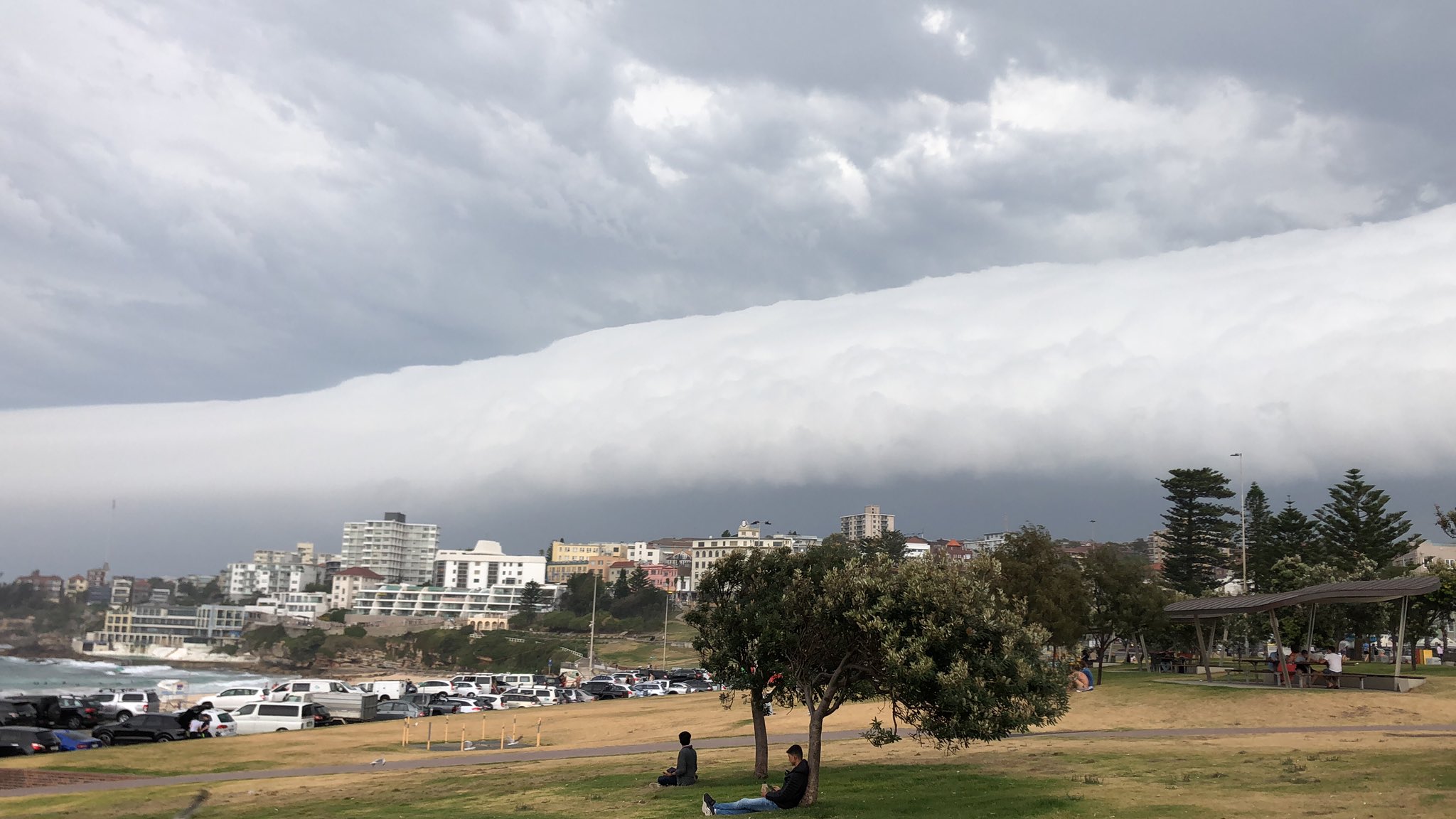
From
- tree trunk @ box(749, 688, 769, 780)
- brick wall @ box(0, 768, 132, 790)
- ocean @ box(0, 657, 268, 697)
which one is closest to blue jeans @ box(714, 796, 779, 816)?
tree trunk @ box(749, 688, 769, 780)

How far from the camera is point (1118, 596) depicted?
171 ft

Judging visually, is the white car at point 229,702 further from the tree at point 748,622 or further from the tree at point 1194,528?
the tree at point 1194,528

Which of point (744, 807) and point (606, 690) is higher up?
point (744, 807)

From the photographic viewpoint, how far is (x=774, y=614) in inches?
802

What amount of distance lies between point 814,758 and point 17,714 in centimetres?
3867

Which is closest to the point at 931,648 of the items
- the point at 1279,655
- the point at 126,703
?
the point at 1279,655

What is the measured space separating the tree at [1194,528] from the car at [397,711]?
69560 mm

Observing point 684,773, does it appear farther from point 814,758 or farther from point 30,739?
point 30,739

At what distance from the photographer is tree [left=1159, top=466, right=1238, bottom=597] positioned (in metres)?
95.8

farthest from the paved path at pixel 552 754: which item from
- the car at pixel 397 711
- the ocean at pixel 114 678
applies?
the ocean at pixel 114 678

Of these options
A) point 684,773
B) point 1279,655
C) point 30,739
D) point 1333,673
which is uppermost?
point 1279,655

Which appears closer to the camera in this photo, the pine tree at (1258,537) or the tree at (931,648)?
the tree at (931,648)

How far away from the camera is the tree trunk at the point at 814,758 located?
18.9 m

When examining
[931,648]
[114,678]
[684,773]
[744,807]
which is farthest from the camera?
[114,678]
